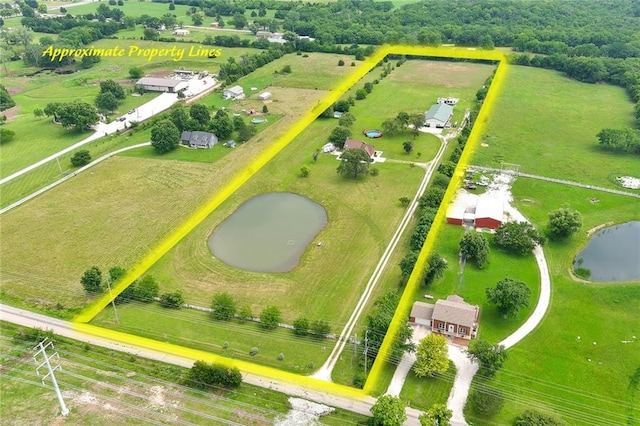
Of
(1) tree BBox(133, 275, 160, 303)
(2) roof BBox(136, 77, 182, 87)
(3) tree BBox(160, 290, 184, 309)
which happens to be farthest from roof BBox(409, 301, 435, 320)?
(2) roof BBox(136, 77, 182, 87)

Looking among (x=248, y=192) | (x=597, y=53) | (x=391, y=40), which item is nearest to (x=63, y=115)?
(x=248, y=192)

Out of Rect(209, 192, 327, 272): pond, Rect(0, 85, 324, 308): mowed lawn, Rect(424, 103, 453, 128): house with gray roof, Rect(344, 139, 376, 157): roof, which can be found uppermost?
Rect(424, 103, 453, 128): house with gray roof

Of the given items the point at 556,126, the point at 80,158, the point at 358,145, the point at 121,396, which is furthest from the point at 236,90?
the point at 121,396

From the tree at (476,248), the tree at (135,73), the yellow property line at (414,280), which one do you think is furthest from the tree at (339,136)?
the tree at (135,73)

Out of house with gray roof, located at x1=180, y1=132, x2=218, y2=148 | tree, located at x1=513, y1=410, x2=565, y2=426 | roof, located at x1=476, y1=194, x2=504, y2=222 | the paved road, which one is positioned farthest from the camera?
house with gray roof, located at x1=180, y1=132, x2=218, y2=148

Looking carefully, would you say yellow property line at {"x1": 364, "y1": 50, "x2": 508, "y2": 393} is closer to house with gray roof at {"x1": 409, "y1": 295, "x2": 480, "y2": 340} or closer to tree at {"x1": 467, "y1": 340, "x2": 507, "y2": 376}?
house with gray roof at {"x1": 409, "y1": 295, "x2": 480, "y2": 340}

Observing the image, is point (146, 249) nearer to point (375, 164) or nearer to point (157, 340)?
point (157, 340)

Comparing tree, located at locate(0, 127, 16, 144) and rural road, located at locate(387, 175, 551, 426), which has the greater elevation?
rural road, located at locate(387, 175, 551, 426)
